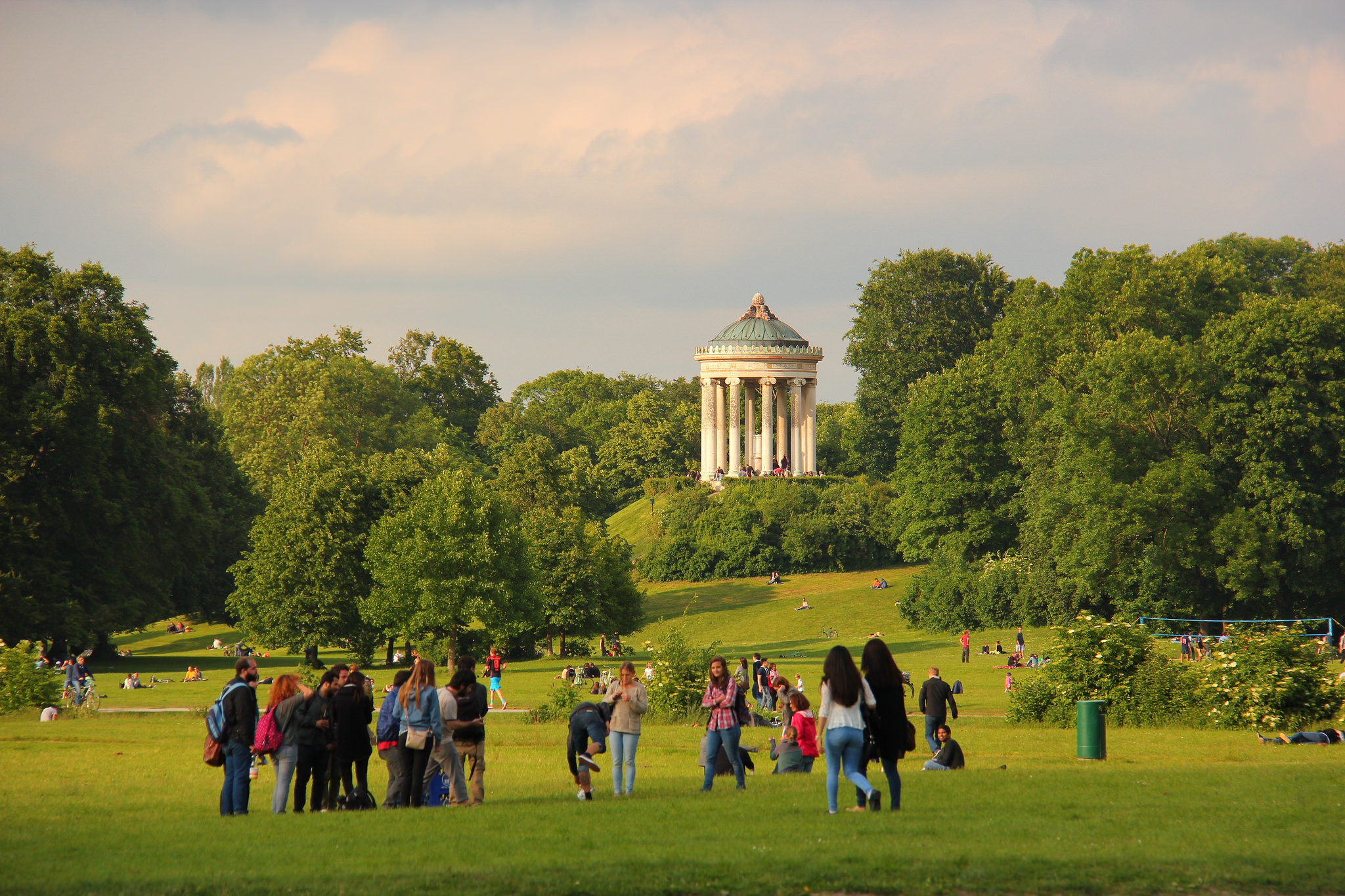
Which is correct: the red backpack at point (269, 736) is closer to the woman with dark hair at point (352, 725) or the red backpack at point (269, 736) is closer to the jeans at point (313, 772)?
the jeans at point (313, 772)

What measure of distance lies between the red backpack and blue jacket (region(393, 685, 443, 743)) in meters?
1.23

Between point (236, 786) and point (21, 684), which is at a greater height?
point (236, 786)

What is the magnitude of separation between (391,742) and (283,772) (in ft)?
3.56

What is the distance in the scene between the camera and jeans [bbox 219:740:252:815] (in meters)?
13.9

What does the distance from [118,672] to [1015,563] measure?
1332 inches

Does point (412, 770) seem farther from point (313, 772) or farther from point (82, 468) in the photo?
point (82, 468)

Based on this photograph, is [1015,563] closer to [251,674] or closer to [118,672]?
[118,672]

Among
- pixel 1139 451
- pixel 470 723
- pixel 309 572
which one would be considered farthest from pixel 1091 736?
pixel 309 572

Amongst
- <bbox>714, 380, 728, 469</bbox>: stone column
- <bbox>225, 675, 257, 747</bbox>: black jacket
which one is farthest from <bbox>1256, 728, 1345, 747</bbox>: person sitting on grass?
<bbox>714, 380, 728, 469</bbox>: stone column

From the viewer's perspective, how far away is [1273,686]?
23422mm

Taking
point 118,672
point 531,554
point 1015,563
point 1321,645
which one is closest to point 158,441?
point 118,672

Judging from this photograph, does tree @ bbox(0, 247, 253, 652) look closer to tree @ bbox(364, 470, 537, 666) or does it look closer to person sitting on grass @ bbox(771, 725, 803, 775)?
tree @ bbox(364, 470, 537, 666)

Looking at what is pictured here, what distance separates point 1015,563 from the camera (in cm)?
5681

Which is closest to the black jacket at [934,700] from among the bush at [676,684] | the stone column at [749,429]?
the bush at [676,684]
